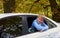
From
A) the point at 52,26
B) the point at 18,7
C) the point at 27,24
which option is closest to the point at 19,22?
the point at 27,24

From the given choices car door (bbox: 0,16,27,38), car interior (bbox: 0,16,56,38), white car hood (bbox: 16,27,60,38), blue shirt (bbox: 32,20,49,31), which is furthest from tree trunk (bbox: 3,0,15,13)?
car door (bbox: 0,16,27,38)

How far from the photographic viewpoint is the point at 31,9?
56.4 ft

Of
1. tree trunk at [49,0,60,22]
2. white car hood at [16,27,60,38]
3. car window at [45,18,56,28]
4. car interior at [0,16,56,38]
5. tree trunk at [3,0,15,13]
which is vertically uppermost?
car interior at [0,16,56,38]

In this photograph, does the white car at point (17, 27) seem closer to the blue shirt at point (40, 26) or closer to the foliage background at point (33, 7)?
the blue shirt at point (40, 26)

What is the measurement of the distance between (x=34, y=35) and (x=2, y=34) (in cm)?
90

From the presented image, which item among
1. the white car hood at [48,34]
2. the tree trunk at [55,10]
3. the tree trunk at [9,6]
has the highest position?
the white car hood at [48,34]

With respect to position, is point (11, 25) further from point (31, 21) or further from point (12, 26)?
point (31, 21)

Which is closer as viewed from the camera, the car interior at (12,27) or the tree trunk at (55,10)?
the car interior at (12,27)

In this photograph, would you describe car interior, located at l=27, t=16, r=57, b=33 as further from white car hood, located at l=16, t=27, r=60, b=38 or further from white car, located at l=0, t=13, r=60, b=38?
white car hood, located at l=16, t=27, r=60, b=38

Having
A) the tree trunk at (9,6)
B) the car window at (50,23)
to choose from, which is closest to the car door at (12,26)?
the car window at (50,23)

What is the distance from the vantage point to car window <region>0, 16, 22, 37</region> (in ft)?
18.6

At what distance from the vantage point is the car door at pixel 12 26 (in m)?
5.65

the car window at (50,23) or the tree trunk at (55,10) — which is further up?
the car window at (50,23)

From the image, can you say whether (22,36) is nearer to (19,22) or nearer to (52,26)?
(19,22)
